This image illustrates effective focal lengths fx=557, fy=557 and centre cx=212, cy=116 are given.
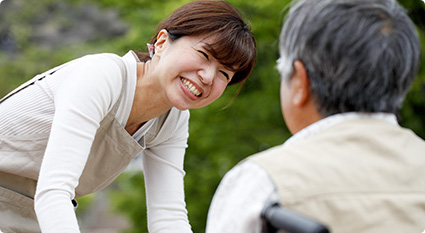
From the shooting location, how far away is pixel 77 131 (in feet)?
5.60

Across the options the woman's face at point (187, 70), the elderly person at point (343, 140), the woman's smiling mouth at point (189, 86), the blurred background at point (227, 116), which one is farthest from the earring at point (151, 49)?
the blurred background at point (227, 116)

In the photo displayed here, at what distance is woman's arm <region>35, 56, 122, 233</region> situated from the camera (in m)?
1.64

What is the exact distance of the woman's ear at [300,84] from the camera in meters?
1.21

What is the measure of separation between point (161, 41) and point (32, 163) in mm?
639

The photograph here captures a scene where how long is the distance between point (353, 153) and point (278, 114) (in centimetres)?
491

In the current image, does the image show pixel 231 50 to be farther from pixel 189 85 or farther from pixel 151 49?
pixel 151 49

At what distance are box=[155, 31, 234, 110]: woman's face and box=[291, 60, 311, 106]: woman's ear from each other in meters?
0.74

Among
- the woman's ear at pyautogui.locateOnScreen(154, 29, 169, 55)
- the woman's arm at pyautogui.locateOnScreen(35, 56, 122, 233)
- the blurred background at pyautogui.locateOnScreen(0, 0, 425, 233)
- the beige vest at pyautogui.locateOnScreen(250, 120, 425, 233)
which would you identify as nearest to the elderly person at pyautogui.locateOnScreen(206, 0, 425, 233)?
the beige vest at pyautogui.locateOnScreen(250, 120, 425, 233)

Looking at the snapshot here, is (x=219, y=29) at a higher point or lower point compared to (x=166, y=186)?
higher

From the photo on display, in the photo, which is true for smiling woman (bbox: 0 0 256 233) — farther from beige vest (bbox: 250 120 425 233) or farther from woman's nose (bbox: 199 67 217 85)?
beige vest (bbox: 250 120 425 233)

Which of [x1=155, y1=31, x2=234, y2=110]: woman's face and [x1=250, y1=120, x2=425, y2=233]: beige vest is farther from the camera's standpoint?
[x1=155, y1=31, x2=234, y2=110]: woman's face

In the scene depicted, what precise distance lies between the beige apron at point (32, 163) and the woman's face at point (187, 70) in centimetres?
15

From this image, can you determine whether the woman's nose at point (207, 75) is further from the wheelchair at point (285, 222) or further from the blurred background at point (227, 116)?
the blurred background at point (227, 116)

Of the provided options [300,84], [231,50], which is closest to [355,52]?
[300,84]
